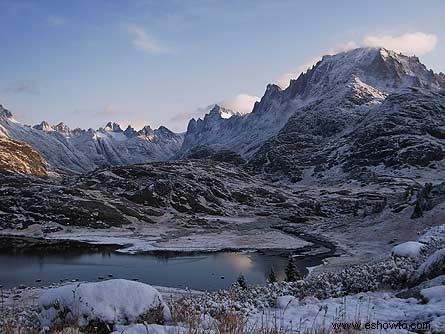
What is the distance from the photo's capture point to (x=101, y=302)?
11.6 meters

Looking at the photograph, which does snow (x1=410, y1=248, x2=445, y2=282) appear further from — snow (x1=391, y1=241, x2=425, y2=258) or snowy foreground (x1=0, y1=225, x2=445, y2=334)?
snow (x1=391, y1=241, x2=425, y2=258)

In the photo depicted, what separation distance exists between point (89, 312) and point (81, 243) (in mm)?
88849

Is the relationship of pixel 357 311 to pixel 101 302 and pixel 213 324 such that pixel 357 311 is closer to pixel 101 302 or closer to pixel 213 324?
pixel 213 324

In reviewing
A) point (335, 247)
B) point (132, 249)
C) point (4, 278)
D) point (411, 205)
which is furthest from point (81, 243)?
point (411, 205)

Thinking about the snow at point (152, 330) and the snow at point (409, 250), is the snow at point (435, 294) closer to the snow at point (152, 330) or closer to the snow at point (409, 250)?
the snow at point (152, 330)

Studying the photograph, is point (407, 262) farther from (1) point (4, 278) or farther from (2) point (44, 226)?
(2) point (44, 226)

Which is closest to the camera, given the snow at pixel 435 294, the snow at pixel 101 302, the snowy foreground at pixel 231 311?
the snowy foreground at pixel 231 311

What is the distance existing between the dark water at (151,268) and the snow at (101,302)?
147ft

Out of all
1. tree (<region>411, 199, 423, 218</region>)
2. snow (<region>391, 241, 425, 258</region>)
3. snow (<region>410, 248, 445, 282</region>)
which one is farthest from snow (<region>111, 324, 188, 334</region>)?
tree (<region>411, 199, 423, 218</region>)

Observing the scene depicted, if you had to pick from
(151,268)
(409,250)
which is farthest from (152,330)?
(151,268)

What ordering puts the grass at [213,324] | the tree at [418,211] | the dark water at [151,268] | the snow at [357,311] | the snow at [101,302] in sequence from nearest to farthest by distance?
the grass at [213,324] → the snow at [357,311] → the snow at [101,302] → the dark water at [151,268] → the tree at [418,211]

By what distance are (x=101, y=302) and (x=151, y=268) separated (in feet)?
198

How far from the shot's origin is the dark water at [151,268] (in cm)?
6050

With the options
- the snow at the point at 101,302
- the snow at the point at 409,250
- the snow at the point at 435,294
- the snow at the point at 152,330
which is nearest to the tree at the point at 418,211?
the snow at the point at 409,250
